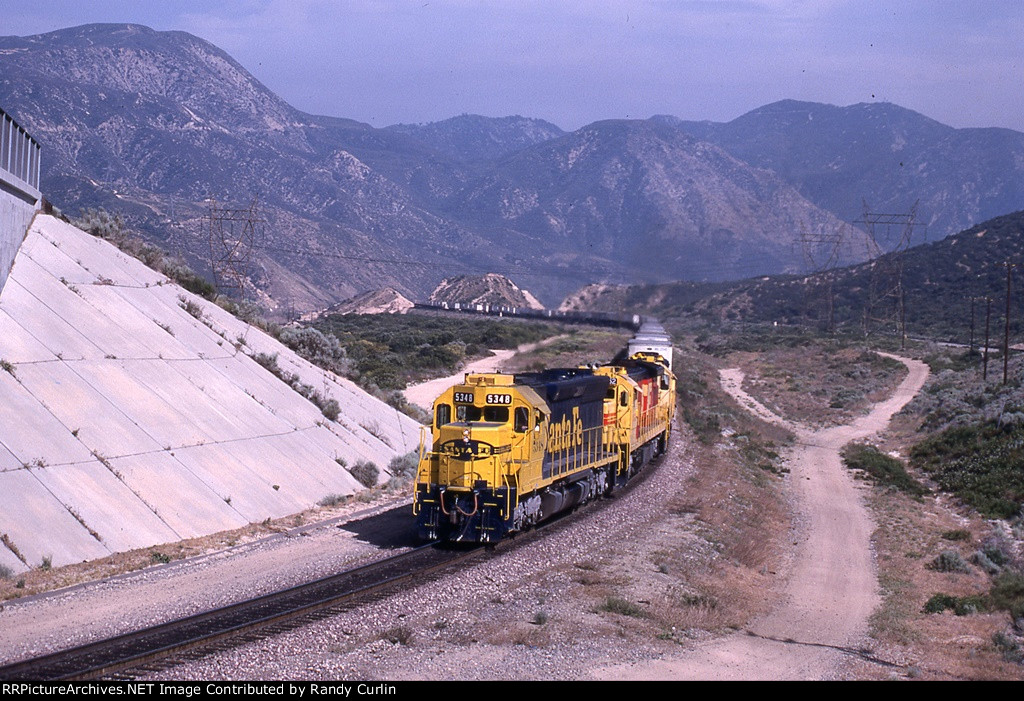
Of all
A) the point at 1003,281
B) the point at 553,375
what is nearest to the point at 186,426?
the point at 553,375

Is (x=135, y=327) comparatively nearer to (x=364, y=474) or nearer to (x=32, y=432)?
(x=364, y=474)

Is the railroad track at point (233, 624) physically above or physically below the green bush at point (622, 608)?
above

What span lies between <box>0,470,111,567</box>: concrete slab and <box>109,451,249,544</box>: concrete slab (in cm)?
215

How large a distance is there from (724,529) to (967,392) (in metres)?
37.6

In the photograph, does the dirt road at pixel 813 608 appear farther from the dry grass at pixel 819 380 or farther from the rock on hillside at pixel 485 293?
the rock on hillside at pixel 485 293

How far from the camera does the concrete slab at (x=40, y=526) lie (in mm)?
16656

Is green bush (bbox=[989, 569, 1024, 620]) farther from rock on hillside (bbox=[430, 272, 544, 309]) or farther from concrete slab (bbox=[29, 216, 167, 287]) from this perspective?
rock on hillside (bbox=[430, 272, 544, 309])

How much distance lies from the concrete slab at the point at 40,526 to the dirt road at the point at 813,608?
32.7ft

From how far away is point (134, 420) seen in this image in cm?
2234

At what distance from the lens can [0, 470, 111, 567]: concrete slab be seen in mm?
16656

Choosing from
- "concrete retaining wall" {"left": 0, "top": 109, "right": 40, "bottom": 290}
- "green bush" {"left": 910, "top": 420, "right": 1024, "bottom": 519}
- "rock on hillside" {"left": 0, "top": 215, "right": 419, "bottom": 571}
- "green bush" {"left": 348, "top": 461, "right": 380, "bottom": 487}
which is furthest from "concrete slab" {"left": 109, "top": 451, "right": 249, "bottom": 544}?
"green bush" {"left": 910, "top": 420, "right": 1024, "bottom": 519}

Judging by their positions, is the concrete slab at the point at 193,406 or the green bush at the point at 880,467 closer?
the concrete slab at the point at 193,406

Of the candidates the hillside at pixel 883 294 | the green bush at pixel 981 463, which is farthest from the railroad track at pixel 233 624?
the hillside at pixel 883 294
